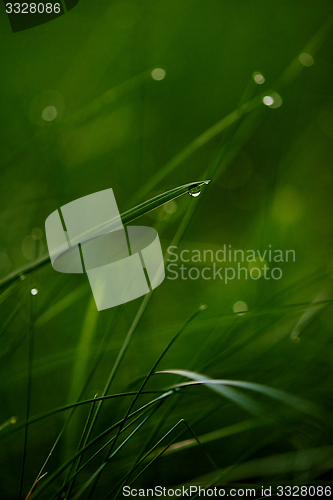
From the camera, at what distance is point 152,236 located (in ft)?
1.19

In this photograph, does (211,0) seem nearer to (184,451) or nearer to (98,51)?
(98,51)

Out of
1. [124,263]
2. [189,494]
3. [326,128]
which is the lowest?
[189,494]

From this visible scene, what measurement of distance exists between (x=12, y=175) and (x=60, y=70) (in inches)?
5.5

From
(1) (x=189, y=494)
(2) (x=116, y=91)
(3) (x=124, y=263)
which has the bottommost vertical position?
(1) (x=189, y=494)

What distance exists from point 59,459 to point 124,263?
0.21m

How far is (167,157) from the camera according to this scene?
387mm

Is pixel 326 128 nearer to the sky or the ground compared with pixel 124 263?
nearer to the sky

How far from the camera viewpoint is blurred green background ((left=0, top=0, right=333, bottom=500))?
366mm

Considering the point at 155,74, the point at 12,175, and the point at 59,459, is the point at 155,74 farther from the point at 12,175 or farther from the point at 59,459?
the point at 59,459

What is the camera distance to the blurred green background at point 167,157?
366mm

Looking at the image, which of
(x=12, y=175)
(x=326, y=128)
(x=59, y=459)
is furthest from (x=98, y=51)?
(x=59, y=459)

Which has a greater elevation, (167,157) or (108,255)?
(167,157)

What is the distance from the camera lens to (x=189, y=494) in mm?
299

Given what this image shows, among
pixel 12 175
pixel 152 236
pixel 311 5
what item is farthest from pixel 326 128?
pixel 12 175
